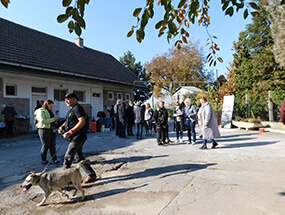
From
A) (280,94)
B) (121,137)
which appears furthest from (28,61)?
(280,94)

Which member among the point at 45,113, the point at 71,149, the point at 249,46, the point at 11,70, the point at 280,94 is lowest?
the point at 71,149

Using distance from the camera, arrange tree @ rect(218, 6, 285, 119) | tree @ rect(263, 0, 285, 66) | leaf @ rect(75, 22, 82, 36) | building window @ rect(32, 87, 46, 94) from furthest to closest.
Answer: tree @ rect(218, 6, 285, 119), tree @ rect(263, 0, 285, 66), building window @ rect(32, 87, 46, 94), leaf @ rect(75, 22, 82, 36)

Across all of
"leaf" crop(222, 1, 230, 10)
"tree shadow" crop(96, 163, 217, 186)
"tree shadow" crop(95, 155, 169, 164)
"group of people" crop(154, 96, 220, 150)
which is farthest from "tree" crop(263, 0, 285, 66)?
"leaf" crop(222, 1, 230, 10)

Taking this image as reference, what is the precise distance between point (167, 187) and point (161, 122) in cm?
397

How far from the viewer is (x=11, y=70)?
32.0 feet

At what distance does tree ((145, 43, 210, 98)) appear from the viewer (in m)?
37.2

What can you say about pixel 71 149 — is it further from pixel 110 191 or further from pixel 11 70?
pixel 11 70

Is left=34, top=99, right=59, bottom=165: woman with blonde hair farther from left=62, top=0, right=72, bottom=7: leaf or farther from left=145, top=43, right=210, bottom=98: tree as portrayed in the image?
left=145, top=43, right=210, bottom=98: tree

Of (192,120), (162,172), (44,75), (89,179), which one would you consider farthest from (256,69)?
(89,179)

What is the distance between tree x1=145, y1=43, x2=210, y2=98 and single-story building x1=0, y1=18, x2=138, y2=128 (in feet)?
68.6

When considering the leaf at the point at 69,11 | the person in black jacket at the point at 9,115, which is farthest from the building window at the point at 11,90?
the leaf at the point at 69,11

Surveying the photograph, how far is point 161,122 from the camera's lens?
24.0ft

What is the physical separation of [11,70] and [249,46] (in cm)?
1849

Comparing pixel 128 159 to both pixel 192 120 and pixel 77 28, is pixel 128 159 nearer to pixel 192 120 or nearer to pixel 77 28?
pixel 192 120
